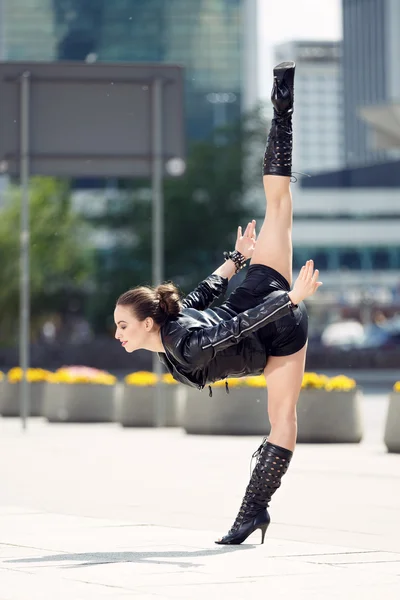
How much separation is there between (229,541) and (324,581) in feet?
4.45

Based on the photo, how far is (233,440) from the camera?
1634 centimetres

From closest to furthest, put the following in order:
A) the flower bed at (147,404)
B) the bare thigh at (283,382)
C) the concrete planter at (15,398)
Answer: the bare thigh at (283,382) → the flower bed at (147,404) → the concrete planter at (15,398)

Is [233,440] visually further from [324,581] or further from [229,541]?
[324,581]

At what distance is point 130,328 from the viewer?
7348 millimetres

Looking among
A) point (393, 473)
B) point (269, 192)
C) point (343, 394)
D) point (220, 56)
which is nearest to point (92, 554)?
point (269, 192)

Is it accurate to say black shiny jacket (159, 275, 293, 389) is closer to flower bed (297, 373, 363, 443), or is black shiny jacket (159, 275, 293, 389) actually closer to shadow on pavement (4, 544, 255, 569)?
shadow on pavement (4, 544, 255, 569)

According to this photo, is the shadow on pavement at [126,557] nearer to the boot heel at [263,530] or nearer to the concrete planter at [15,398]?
the boot heel at [263,530]

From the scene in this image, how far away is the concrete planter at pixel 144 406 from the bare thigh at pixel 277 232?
456 inches

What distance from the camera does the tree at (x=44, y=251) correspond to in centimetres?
5350

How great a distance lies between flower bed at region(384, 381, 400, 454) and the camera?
1417 cm

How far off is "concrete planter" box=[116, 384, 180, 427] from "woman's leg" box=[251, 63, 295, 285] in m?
11.6

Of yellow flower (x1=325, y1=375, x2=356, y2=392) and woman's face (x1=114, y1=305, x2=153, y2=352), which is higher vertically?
woman's face (x1=114, y1=305, x2=153, y2=352)

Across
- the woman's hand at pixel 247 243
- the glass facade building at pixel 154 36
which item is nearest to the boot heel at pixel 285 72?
the woman's hand at pixel 247 243

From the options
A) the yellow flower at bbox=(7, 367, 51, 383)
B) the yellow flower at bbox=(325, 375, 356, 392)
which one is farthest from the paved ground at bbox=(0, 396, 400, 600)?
the yellow flower at bbox=(7, 367, 51, 383)
